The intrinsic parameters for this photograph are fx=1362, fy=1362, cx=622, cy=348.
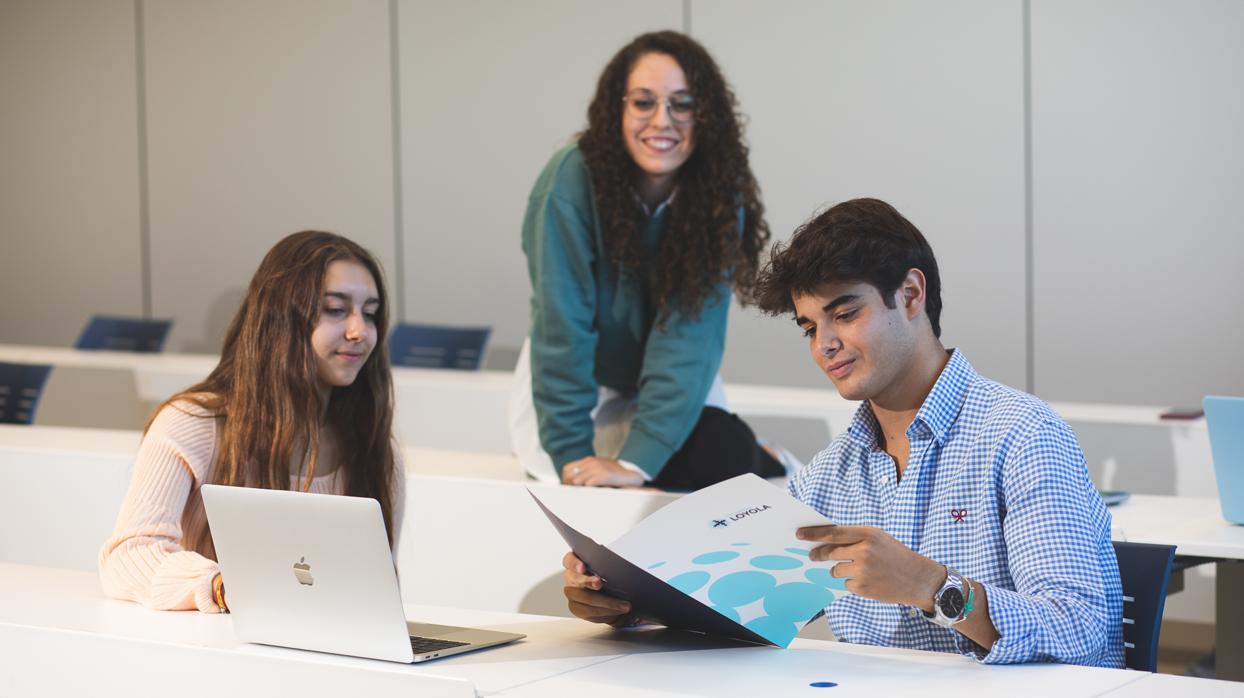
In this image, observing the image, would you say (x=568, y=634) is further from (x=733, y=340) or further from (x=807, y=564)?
(x=733, y=340)

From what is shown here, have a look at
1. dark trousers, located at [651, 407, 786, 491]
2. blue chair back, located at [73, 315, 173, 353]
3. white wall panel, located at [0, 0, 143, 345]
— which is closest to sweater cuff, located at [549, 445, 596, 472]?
dark trousers, located at [651, 407, 786, 491]

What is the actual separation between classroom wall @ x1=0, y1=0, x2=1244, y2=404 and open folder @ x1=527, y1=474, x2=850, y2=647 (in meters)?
4.63

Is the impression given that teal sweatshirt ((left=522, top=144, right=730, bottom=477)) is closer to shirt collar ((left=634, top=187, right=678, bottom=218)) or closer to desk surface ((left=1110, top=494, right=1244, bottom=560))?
shirt collar ((left=634, top=187, right=678, bottom=218))

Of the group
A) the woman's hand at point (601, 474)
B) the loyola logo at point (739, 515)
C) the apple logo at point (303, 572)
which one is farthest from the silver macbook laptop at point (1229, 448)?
the apple logo at point (303, 572)

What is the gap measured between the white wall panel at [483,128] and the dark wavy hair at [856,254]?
5134 mm

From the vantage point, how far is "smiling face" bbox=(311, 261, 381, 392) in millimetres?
2229

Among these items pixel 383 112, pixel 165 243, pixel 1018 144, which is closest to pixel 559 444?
pixel 1018 144

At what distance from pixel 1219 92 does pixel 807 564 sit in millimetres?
4797

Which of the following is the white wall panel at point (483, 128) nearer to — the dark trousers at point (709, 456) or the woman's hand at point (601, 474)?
the dark trousers at point (709, 456)

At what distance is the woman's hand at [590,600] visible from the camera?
5.71ft

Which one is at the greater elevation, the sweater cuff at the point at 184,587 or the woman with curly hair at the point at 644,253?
the woman with curly hair at the point at 644,253

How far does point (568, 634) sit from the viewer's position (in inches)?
70.2

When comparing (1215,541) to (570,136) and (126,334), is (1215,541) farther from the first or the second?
(126,334)

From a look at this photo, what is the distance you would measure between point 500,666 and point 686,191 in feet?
4.94
